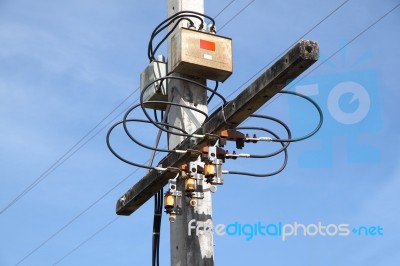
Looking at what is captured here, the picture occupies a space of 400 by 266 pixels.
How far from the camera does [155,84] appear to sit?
872cm

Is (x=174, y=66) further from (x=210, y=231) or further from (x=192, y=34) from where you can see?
(x=210, y=231)

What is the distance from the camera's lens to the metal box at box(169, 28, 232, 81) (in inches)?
324

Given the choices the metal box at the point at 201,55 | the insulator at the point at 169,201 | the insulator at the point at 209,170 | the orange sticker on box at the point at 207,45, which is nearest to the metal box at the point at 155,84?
the metal box at the point at 201,55

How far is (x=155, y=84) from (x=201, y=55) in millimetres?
623

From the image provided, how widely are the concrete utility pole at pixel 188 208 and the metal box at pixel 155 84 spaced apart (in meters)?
0.18

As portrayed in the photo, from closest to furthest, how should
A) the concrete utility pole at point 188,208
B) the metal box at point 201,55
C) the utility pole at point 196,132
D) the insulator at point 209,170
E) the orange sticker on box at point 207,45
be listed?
the utility pole at point 196,132, the insulator at point 209,170, the concrete utility pole at point 188,208, the metal box at point 201,55, the orange sticker on box at point 207,45

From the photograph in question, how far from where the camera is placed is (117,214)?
8.88 metres

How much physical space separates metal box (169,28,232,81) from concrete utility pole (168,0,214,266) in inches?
4.2

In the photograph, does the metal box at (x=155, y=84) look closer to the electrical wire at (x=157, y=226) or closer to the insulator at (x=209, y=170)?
the electrical wire at (x=157, y=226)

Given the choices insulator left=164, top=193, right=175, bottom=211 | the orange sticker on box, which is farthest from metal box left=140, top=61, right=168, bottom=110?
insulator left=164, top=193, right=175, bottom=211

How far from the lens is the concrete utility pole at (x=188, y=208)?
24.9 ft

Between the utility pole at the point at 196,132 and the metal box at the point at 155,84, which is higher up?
the metal box at the point at 155,84

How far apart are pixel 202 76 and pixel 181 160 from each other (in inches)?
35.2

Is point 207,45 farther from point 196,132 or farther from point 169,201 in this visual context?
point 169,201
